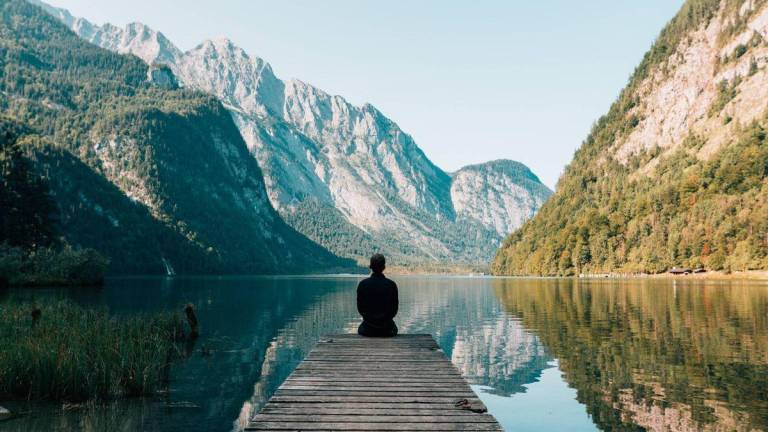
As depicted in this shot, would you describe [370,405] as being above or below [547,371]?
above

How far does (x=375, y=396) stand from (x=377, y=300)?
8.12 meters

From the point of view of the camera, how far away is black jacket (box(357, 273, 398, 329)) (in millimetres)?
21172

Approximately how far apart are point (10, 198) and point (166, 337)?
3478 inches

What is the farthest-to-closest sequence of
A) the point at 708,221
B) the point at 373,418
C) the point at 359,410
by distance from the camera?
1. the point at 708,221
2. the point at 359,410
3. the point at 373,418

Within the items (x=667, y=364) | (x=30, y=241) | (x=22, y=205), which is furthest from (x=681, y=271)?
(x=22, y=205)

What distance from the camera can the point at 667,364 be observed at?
2927 cm

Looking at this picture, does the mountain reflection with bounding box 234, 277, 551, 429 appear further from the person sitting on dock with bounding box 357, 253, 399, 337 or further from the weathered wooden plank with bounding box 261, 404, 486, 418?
the weathered wooden plank with bounding box 261, 404, 486, 418

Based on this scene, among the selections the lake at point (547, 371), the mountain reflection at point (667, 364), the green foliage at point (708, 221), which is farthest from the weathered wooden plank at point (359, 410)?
the green foliage at point (708, 221)

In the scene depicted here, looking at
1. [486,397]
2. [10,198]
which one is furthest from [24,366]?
[10,198]

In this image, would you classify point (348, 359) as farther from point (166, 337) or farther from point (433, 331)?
point (433, 331)

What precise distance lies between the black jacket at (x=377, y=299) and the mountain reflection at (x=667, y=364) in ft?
26.3

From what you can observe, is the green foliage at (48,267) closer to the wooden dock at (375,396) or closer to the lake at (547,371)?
the lake at (547,371)

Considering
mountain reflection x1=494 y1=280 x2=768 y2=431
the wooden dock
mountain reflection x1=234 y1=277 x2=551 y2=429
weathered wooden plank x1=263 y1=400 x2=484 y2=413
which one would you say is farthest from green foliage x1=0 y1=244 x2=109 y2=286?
weathered wooden plank x1=263 y1=400 x2=484 y2=413

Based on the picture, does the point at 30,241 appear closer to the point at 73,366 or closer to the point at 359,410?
the point at 73,366
